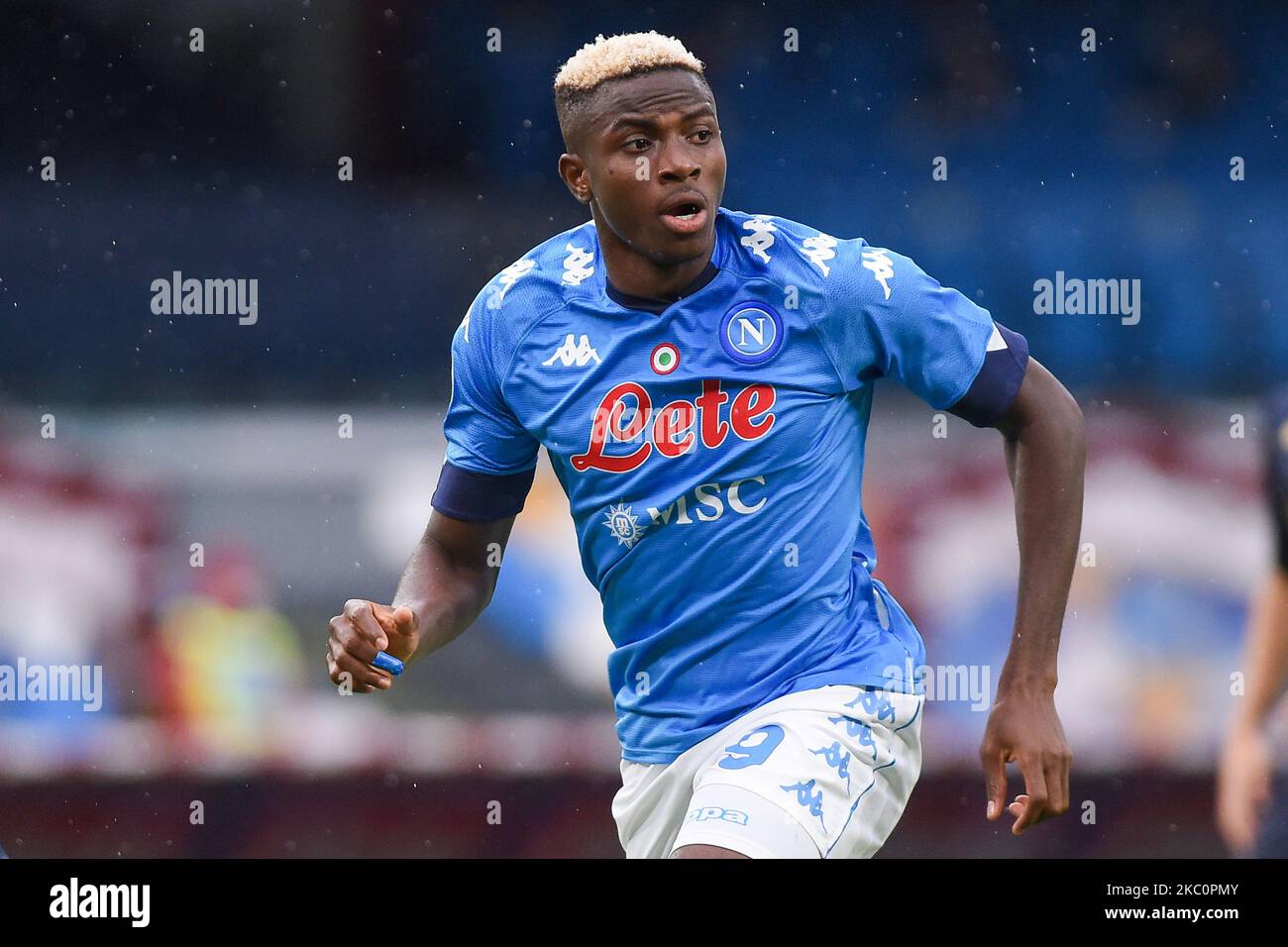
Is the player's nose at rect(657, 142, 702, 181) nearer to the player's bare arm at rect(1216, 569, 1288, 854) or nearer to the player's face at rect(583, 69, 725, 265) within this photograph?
the player's face at rect(583, 69, 725, 265)

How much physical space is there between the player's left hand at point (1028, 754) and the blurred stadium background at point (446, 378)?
3589 mm

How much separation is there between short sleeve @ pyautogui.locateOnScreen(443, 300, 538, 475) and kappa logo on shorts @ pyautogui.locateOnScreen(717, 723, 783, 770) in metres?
0.92

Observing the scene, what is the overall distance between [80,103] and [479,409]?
4.70 metres

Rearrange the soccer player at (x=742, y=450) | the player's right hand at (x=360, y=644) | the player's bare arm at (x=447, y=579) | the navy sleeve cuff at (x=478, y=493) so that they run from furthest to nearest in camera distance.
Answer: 1. the navy sleeve cuff at (x=478, y=493)
2. the player's bare arm at (x=447, y=579)
3. the soccer player at (x=742, y=450)
4. the player's right hand at (x=360, y=644)

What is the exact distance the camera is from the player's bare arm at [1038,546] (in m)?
3.67

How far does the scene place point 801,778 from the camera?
360 centimetres

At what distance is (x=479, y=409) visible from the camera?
13.8 feet

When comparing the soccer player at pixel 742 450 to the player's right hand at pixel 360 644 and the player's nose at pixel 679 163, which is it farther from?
the player's right hand at pixel 360 644

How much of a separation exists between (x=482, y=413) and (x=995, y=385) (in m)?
1.16

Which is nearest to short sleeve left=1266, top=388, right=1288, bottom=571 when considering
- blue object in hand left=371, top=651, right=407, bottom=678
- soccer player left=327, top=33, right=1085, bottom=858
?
soccer player left=327, top=33, right=1085, bottom=858

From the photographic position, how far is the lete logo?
3830mm

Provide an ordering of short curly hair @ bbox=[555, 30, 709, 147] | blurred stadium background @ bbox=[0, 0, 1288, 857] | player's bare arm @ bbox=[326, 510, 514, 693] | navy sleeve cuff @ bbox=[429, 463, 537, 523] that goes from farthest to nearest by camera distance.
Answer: blurred stadium background @ bbox=[0, 0, 1288, 857]
navy sleeve cuff @ bbox=[429, 463, 537, 523]
player's bare arm @ bbox=[326, 510, 514, 693]
short curly hair @ bbox=[555, 30, 709, 147]

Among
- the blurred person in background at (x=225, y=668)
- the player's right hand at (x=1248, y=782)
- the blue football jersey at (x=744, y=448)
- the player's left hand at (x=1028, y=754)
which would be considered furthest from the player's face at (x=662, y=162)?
the blurred person in background at (x=225, y=668)

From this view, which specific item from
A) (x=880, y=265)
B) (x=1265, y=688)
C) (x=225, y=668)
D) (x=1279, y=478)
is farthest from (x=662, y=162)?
(x=225, y=668)
